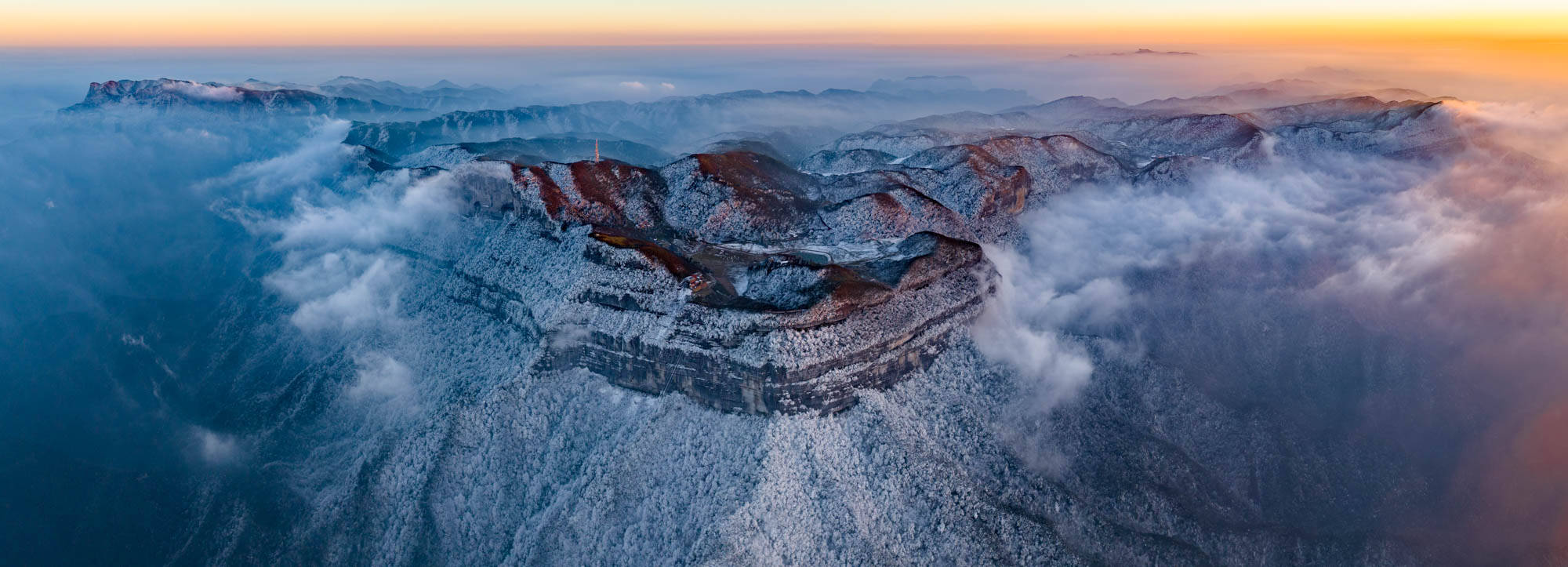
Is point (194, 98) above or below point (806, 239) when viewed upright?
above

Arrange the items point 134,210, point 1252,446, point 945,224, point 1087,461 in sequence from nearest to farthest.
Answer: point 1087,461 < point 1252,446 < point 945,224 < point 134,210

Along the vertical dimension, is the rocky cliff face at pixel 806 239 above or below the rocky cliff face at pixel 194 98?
below

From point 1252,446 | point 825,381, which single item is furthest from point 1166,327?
point 825,381

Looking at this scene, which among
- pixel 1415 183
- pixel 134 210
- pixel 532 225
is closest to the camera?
pixel 532 225

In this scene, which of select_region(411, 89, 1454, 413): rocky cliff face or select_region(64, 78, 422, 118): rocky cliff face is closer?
select_region(411, 89, 1454, 413): rocky cliff face

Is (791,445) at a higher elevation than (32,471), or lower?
higher

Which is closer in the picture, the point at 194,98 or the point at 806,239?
the point at 806,239

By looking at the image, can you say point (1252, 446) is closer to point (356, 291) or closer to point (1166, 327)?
point (1166, 327)

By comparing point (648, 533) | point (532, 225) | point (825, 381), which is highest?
point (532, 225)

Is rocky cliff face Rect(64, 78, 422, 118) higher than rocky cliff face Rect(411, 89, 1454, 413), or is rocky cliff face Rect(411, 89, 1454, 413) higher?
rocky cliff face Rect(64, 78, 422, 118)

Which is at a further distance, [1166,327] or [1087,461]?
[1166,327]

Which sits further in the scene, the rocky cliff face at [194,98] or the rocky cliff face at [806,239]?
the rocky cliff face at [194,98]
